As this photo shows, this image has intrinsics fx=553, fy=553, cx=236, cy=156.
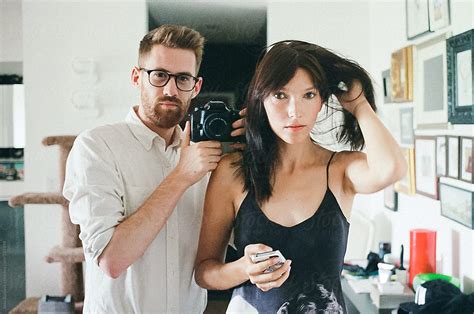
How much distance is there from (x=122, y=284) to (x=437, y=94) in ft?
2.18

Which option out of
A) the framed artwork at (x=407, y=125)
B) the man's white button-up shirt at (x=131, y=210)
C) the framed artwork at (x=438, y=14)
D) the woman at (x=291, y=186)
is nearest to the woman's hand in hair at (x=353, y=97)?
the woman at (x=291, y=186)

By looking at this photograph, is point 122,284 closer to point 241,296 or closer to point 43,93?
point 241,296

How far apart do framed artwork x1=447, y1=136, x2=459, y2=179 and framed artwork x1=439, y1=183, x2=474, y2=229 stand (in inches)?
1.0

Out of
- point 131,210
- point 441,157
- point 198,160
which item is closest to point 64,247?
point 131,210

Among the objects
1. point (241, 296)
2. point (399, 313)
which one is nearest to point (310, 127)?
point (241, 296)

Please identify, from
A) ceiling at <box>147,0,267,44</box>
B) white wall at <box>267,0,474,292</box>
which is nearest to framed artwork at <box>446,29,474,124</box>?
white wall at <box>267,0,474,292</box>

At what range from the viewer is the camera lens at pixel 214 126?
2.14 feet

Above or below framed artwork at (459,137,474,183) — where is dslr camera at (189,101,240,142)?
above

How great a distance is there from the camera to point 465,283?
0.99m

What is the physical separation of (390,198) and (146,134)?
0.58 meters

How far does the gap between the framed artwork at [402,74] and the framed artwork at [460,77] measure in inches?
4.4

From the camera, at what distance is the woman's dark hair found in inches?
24.3

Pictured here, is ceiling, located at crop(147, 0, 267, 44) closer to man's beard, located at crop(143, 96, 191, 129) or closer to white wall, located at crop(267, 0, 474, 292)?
white wall, located at crop(267, 0, 474, 292)

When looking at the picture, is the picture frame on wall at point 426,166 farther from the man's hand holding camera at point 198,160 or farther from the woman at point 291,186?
the man's hand holding camera at point 198,160
